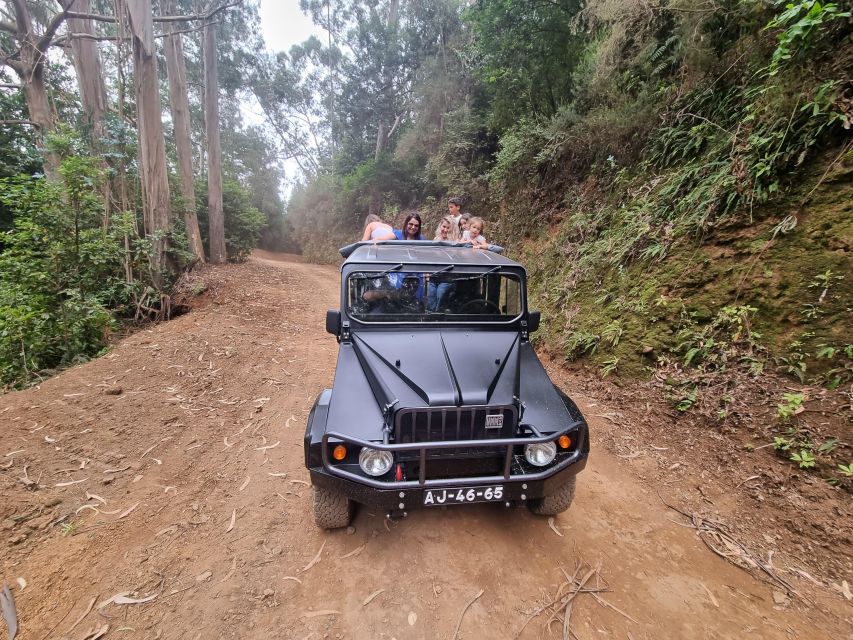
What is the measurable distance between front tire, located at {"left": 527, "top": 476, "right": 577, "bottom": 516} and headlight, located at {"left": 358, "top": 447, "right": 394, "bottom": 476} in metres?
1.27

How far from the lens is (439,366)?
2.80 metres

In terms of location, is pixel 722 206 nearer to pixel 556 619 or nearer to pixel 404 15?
pixel 556 619

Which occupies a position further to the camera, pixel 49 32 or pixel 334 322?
pixel 49 32

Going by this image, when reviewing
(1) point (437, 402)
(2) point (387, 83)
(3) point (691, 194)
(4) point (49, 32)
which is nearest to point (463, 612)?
(1) point (437, 402)

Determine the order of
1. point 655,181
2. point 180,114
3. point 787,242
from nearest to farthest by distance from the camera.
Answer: point 787,242, point 655,181, point 180,114

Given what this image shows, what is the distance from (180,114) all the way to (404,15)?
15321 millimetres

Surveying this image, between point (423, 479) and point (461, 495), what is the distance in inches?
10.8

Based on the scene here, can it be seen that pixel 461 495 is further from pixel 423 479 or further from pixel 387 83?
pixel 387 83

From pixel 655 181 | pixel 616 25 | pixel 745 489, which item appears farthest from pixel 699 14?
pixel 745 489

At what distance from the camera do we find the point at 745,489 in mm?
3098

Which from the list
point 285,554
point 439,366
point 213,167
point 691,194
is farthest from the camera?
point 213,167

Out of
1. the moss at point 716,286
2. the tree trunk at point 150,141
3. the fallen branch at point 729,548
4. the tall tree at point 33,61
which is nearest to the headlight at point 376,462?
the fallen branch at point 729,548

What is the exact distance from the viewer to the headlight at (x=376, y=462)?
2262 millimetres

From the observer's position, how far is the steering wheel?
3363 millimetres
